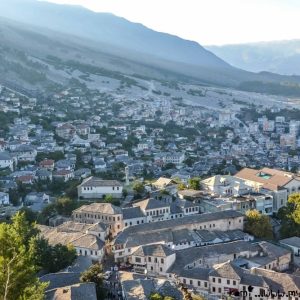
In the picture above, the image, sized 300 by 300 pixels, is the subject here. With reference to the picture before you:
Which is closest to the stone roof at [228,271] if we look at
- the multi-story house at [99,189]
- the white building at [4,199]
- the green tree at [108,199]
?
the green tree at [108,199]

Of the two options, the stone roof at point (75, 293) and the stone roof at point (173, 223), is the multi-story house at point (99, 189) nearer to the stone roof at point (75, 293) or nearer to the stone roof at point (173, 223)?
the stone roof at point (173, 223)

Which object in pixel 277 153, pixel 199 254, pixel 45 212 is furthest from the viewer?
pixel 277 153

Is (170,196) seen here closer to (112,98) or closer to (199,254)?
(199,254)

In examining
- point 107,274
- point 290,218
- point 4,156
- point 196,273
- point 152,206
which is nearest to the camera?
point 196,273

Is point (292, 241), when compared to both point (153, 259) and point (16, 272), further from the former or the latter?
point (16, 272)

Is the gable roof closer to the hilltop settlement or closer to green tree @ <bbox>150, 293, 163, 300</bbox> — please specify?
the hilltop settlement

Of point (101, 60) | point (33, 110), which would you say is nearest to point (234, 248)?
point (33, 110)

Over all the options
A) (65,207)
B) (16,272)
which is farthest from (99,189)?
(16,272)
